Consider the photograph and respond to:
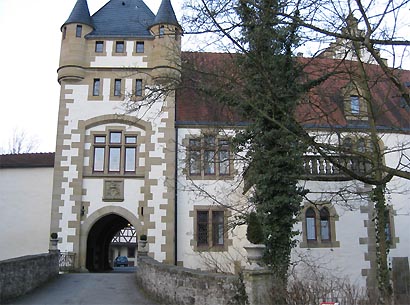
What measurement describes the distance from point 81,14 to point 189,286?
15.7 m

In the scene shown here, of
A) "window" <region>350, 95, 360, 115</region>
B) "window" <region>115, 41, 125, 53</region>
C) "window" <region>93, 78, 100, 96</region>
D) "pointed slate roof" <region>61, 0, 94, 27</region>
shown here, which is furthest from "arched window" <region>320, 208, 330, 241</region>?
"pointed slate roof" <region>61, 0, 94, 27</region>

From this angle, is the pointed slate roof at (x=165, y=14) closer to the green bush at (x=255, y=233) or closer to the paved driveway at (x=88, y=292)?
the paved driveway at (x=88, y=292)

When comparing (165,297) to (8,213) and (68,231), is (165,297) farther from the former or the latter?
(8,213)

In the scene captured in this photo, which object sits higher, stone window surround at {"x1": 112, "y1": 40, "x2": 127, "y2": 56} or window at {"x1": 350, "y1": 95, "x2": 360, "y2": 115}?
stone window surround at {"x1": 112, "y1": 40, "x2": 127, "y2": 56}

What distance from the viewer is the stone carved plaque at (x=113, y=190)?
19.0 m

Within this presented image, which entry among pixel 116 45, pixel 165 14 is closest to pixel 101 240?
pixel 116 45

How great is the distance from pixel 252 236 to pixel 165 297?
339 centimetres

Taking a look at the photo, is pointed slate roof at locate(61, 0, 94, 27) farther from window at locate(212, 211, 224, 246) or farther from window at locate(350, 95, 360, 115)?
window at locate(350, 95, 360, 115)

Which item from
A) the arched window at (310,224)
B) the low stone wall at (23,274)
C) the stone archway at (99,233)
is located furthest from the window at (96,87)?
the arched window at (310,224)

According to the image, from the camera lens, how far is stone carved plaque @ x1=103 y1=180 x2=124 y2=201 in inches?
749

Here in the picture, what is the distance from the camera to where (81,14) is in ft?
69.4

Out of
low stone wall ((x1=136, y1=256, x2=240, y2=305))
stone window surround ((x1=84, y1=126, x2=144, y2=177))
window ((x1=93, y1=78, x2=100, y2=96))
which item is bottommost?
low stone wall ((x1=136, y1=256, x2=240, y2=305))

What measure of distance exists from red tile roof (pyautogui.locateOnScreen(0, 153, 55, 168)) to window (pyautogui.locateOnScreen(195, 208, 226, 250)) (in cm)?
754

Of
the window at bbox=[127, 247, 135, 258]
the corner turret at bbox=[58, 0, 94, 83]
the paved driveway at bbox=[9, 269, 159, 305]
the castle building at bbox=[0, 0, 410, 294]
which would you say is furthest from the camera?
the window at bbox=[127, 247, 135, 258]
